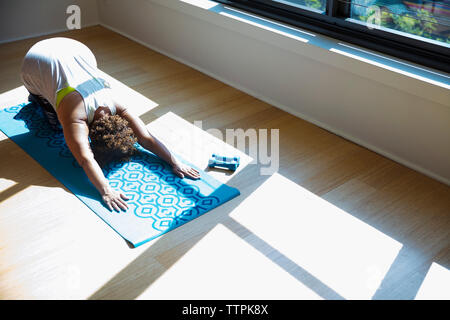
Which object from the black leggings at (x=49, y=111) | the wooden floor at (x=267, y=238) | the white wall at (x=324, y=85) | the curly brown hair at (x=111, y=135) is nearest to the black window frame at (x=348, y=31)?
the white wall at (x=324, y=85)

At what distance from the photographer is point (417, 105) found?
2549mm

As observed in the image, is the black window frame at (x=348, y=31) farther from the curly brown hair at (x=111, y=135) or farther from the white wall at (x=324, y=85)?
the curly brown hair at (x=111, y=135)

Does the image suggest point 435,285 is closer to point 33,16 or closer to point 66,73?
point 66,73

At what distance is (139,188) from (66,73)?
0.75 meters

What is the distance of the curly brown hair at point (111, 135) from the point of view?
2.53 meters

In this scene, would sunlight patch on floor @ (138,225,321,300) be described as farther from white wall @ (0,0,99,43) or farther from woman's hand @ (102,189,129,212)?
white wall @ (0,0,99,43)

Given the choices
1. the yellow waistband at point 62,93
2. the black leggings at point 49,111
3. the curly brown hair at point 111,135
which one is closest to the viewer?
the curly brown hair at point 111,135

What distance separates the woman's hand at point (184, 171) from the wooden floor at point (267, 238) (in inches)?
4.7

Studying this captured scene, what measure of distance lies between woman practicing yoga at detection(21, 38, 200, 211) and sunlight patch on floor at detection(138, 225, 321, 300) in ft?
1.63

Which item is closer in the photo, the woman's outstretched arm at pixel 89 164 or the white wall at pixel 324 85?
the woman's outstretched arm at pixel 89 164

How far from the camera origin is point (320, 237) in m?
2.25

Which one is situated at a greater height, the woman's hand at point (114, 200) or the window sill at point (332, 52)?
the window sill at point (332, 52)
